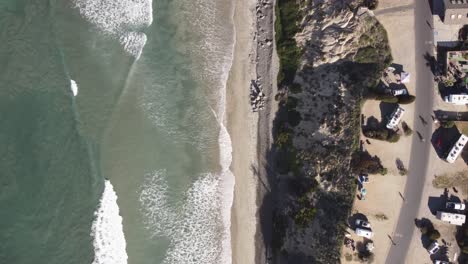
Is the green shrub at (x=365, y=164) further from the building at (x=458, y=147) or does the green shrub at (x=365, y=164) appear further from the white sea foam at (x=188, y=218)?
the white sea foam at (x=188, y=218)

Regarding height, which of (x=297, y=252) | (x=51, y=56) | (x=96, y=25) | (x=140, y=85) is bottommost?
(x=297, y=252)

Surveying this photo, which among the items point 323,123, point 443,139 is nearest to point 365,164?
point 323,123

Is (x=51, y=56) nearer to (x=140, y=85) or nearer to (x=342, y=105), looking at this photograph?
(x=140, y=85)

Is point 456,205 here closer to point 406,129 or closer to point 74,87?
point 406,129

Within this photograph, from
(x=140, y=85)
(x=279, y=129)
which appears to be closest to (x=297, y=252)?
(x=279, y=129)

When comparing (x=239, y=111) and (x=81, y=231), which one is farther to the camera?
(x=239, y=111)

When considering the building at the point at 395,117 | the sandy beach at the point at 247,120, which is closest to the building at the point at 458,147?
the building at the point at 395,117

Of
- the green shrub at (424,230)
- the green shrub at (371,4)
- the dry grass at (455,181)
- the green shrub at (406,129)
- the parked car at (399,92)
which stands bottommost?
the green shrub at (424,230)
